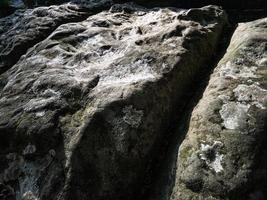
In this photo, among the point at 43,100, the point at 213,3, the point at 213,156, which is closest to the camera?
the point at 213,156

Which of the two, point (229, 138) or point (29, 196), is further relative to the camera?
point (29, 196)

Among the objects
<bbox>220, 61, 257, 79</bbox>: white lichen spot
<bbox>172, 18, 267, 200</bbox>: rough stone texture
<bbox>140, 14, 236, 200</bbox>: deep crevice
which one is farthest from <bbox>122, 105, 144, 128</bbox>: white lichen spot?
<bbox>220, 61, 257, 79</bbox>: white lichen spot

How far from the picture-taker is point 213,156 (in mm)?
5613

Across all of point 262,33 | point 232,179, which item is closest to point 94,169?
point 232,179

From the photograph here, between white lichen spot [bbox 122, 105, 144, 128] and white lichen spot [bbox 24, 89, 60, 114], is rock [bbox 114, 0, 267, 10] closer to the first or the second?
white lichen spot [bbox 24, 89, 60, 114]

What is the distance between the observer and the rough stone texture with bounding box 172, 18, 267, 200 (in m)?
5.25

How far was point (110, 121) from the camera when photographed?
20.9 ft

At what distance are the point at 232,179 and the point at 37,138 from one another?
3628 mm

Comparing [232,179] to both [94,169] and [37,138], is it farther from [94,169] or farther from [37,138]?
[37,138]

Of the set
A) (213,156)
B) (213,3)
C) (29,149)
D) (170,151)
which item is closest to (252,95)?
(213,156)

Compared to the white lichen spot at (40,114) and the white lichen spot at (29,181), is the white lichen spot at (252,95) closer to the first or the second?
the white lichen spot at (40,114)

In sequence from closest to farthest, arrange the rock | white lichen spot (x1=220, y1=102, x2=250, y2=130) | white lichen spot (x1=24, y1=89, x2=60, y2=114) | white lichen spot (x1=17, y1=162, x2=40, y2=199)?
white lichen spot (x1=220, y1=102, x2=250, y2=130), white lichen spot (x1=17, y1=162, x2=40, y2=199), white lichen spot (x1=24, y1=89, x2=60, y2=114), the rock

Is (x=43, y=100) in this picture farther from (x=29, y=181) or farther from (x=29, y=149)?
(x=29, y=181)

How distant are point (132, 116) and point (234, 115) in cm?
186
